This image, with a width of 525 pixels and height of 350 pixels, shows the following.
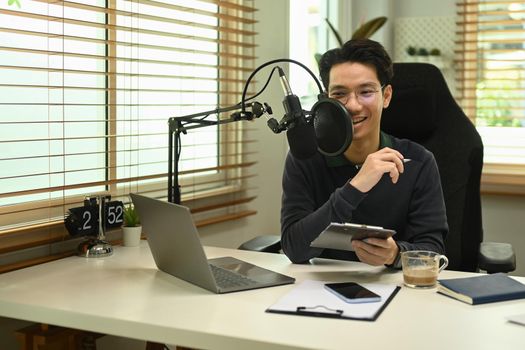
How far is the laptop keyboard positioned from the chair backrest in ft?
2.87

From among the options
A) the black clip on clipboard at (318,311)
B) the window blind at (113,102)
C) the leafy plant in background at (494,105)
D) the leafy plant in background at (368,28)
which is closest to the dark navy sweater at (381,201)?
the black clip on clipboard at (318,311)

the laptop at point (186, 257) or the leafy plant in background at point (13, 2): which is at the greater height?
the leafy plant in background at point (13, 2)

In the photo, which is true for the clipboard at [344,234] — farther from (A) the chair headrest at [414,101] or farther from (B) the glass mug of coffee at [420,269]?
(A) the chair headrest at [414,101]

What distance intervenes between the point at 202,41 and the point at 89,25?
633mm

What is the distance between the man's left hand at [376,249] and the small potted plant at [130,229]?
0.70m

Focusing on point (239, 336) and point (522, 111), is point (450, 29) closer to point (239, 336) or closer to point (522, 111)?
point (522, 111)

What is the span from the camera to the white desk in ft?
3.93

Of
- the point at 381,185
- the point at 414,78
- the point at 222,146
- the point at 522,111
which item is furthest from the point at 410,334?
the point at 522,111

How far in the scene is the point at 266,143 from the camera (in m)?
2.95

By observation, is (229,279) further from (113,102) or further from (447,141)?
(447,141)

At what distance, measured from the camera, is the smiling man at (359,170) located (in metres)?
1.93

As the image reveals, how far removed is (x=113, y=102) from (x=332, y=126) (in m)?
0.83

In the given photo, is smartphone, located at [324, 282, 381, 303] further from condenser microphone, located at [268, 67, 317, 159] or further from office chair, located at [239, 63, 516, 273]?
office chair, located at [239, 63, 516, 273]

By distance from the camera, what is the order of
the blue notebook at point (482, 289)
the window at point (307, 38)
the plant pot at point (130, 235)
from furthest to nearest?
the window at point (307, 38), the plant pot at point (130, 235), the blue notebook at point (482, 289)
